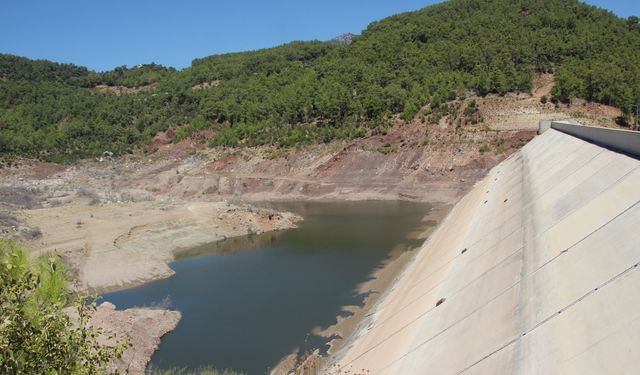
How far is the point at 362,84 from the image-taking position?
281ft

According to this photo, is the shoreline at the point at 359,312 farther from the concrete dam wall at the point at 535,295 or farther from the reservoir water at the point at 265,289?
the concrete dam wall at the point at 535,295

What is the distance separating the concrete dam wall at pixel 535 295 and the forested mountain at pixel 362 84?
172 feet

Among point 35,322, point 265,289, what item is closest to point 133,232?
point 265,289

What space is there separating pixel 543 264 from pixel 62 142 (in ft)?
311

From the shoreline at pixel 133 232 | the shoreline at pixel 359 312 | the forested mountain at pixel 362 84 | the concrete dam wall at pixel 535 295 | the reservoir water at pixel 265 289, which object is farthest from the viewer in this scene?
the forested mountain at pixel 362 84

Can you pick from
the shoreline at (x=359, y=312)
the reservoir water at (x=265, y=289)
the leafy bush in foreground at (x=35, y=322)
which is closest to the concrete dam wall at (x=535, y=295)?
the shoreline at (x=359, y=312)

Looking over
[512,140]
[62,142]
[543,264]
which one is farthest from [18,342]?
[62,142]

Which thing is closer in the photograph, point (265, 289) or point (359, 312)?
point (359, 312)

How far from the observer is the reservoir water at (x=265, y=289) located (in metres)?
20.7

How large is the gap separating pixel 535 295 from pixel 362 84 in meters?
76.4

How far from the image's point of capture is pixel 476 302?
1346 cm

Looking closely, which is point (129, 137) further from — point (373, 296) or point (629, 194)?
point (629, 194)

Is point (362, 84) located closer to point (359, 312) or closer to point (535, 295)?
point (359, 312)

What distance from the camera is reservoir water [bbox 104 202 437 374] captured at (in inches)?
813
